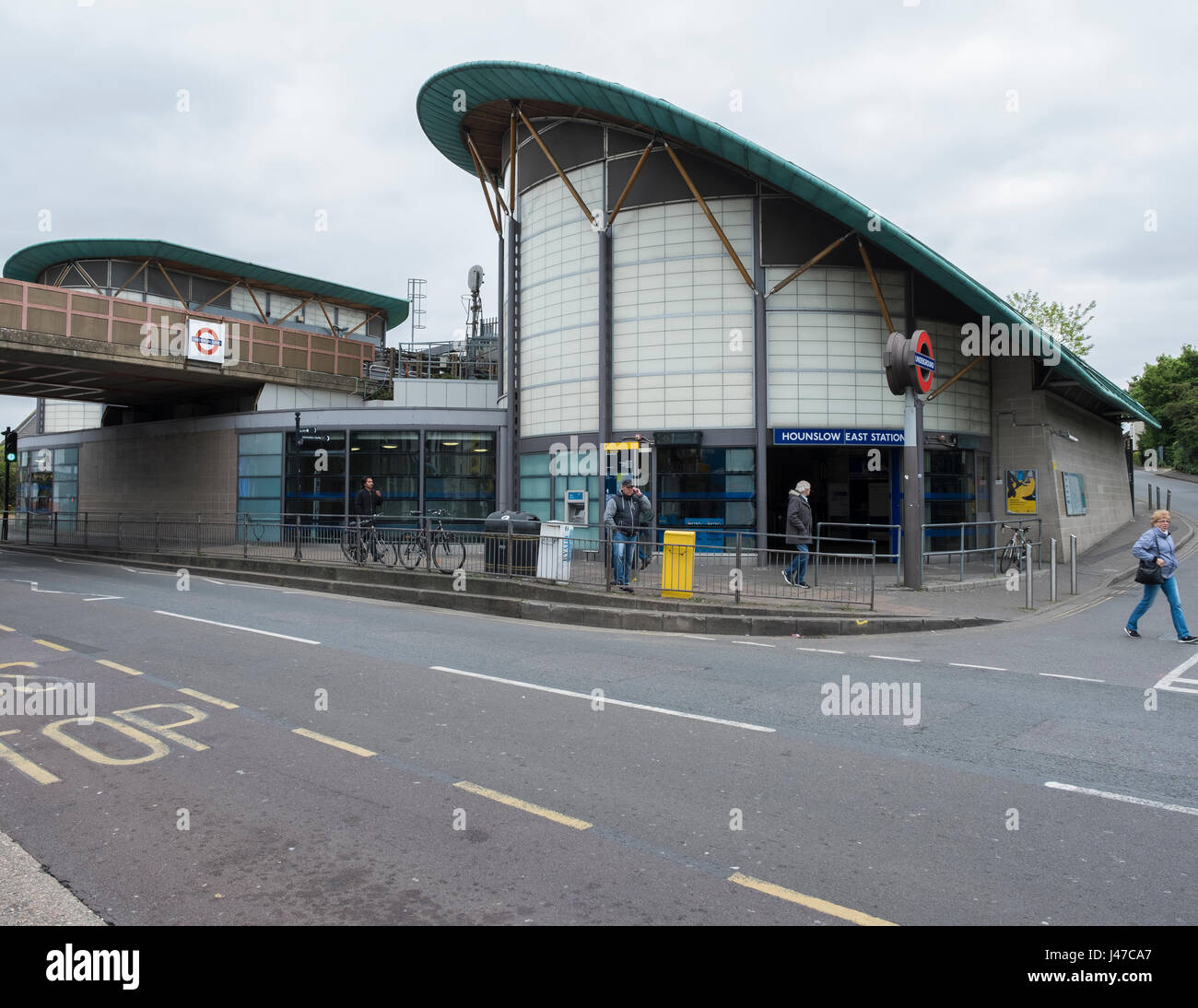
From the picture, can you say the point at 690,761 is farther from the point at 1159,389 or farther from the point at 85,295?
the point at 1159,389

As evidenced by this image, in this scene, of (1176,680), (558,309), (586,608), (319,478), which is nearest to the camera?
(1176,680)

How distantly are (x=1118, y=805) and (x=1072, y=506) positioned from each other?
70.2ft

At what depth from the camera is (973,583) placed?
52.1 ft

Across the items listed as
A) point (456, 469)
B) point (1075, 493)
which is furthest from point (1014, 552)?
point (456, 469)

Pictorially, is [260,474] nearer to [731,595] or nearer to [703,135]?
[703,135]

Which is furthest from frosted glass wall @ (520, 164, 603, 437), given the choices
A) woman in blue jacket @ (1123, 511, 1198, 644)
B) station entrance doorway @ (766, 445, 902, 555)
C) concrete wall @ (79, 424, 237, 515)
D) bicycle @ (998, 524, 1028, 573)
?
woman in blue jacket @ (1123, 511, 1198, 644)

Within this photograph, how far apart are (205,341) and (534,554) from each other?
17029mm

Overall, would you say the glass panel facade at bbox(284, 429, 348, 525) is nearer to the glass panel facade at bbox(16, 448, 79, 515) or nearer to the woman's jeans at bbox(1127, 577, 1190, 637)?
the glass panel facade at bbox(16, 448, 79, 515)

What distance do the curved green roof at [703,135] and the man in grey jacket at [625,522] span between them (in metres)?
8.22

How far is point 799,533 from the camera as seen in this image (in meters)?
14.6

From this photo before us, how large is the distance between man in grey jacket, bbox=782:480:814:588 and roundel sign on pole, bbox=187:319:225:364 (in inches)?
762

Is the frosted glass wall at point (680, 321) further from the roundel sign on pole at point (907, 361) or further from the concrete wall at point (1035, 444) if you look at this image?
the concrete wall at point (1035, 444)

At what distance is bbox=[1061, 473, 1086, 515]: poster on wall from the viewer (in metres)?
23.2
